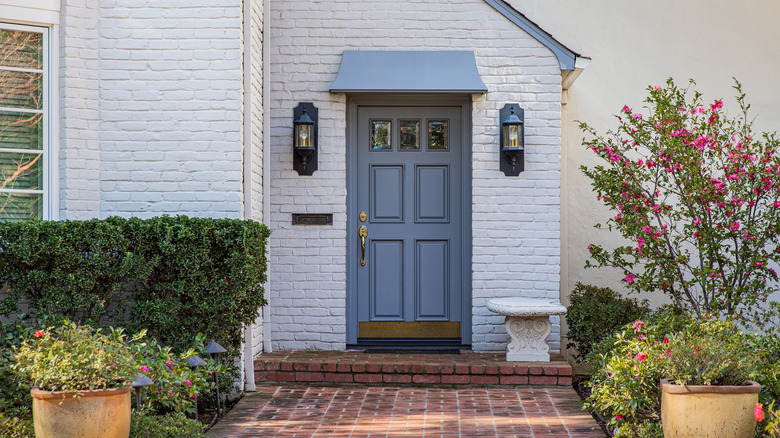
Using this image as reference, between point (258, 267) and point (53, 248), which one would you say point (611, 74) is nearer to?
point (258, 267)

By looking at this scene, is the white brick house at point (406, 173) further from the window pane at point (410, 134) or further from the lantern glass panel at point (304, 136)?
the lantern glass panel at point (304, 136)

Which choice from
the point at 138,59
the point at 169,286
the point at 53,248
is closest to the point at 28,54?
the point at 138,59

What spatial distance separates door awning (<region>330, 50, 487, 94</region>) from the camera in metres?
6.97

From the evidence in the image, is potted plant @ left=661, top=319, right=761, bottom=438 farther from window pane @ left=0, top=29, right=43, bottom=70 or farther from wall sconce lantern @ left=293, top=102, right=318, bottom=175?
window pane @ left=0, top=29, right=43, bottom=70

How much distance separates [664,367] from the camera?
4.35 metres

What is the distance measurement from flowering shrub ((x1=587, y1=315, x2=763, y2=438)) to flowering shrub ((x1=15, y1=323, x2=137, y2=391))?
2613 mm

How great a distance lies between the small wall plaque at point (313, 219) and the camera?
7172 millimetres

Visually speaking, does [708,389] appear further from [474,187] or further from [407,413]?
[474,187]

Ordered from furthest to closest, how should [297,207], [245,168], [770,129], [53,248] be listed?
[770,129], [297,207], [245,168], [53,248]

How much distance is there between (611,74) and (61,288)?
17.7 ft

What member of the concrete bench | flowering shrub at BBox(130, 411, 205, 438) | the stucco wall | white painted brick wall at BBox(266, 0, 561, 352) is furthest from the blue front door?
flowering shrub at BBox(130, 411, 205, 438)

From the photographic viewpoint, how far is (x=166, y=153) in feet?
19.5

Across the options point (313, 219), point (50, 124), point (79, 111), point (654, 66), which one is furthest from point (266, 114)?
point (654, 66)

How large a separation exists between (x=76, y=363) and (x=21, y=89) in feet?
8.36
